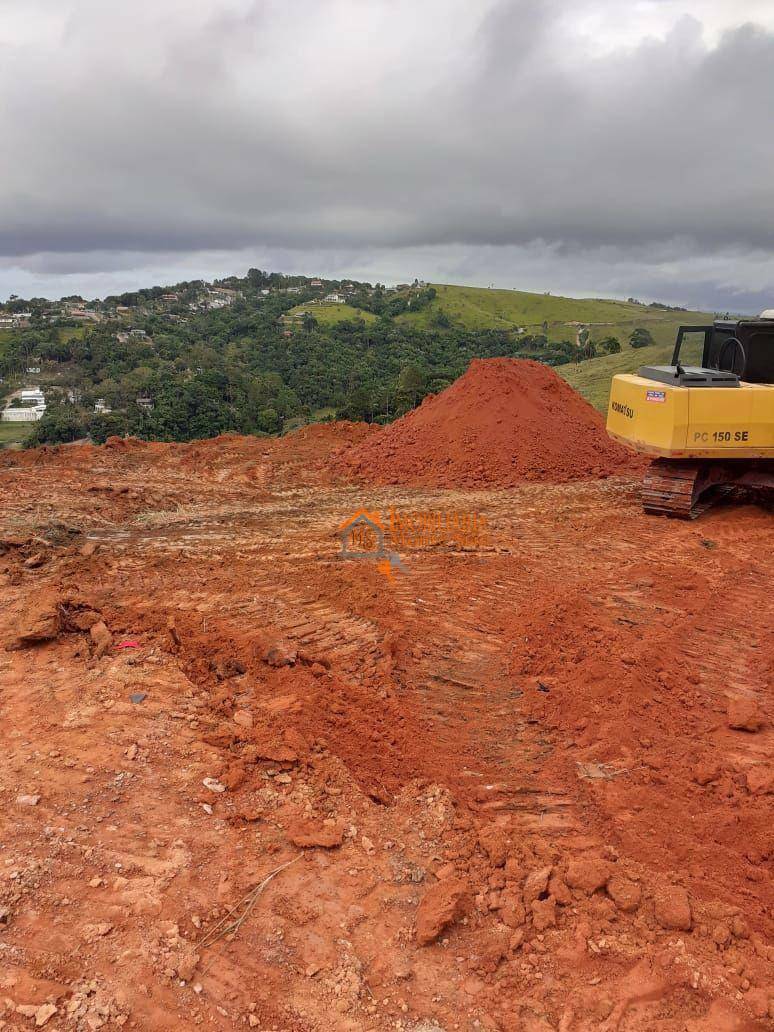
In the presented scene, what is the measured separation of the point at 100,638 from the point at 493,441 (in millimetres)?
8983

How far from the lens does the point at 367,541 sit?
825 cm

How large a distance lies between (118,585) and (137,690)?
241cm

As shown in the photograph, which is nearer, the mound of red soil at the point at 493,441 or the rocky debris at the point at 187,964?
the rocky debris at the point at 187,964

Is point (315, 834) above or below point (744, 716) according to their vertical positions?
below

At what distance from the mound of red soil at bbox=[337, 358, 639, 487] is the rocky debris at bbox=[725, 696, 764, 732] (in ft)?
23.6

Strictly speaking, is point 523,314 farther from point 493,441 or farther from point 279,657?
point 279,657

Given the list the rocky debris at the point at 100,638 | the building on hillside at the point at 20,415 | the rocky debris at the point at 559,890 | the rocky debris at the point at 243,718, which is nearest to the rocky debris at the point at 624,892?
the rocky debris at the point at 559,890

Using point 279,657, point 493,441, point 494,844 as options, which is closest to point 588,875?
point 494,844

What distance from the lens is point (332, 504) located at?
1035 centimetres

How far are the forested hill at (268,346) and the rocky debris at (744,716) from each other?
26.3 meters

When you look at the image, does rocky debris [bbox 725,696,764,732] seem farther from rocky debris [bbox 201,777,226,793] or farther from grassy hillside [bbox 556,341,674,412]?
grassy hillside [bbox 556,341,674,412]

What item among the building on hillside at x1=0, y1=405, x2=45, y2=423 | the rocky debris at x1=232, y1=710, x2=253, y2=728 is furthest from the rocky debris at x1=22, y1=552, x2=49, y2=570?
the building on hillside at x1=0, y1=405, x2=45, y2=423

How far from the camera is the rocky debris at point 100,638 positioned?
484 cm

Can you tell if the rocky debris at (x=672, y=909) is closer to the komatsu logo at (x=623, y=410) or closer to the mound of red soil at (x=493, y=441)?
the komatsu logo at (x=623, y=410)
